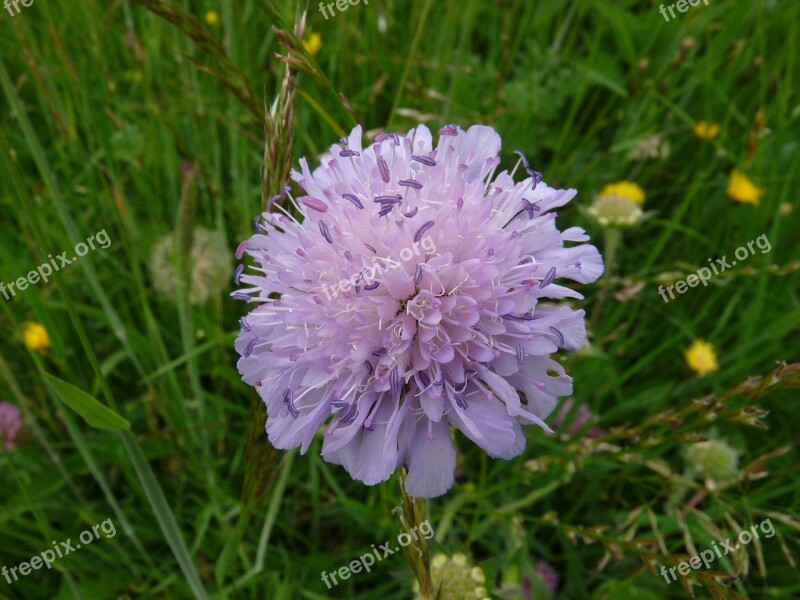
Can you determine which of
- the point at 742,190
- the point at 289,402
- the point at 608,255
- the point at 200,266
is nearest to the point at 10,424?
the point at 200,266

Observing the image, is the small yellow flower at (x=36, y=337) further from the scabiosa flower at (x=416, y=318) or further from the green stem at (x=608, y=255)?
the green stem at (x=608, y=255)

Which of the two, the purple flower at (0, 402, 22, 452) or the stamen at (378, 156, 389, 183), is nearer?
the stamen at (378, 156, 389, 183)

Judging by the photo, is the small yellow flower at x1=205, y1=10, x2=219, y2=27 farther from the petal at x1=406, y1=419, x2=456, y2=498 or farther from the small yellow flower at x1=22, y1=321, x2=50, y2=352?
the petal at x1=406, y1=419, x2=456, y2=498

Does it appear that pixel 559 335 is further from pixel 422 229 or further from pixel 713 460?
pixel 713 460

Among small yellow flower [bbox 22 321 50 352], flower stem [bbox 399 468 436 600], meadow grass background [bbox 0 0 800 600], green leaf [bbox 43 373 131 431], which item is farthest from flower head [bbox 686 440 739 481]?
small yellow flower [bbox 22 321 50 352]

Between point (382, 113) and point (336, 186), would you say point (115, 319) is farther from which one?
point (382, 113)

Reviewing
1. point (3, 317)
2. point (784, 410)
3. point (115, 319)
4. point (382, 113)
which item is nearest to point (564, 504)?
point (784, 410)
